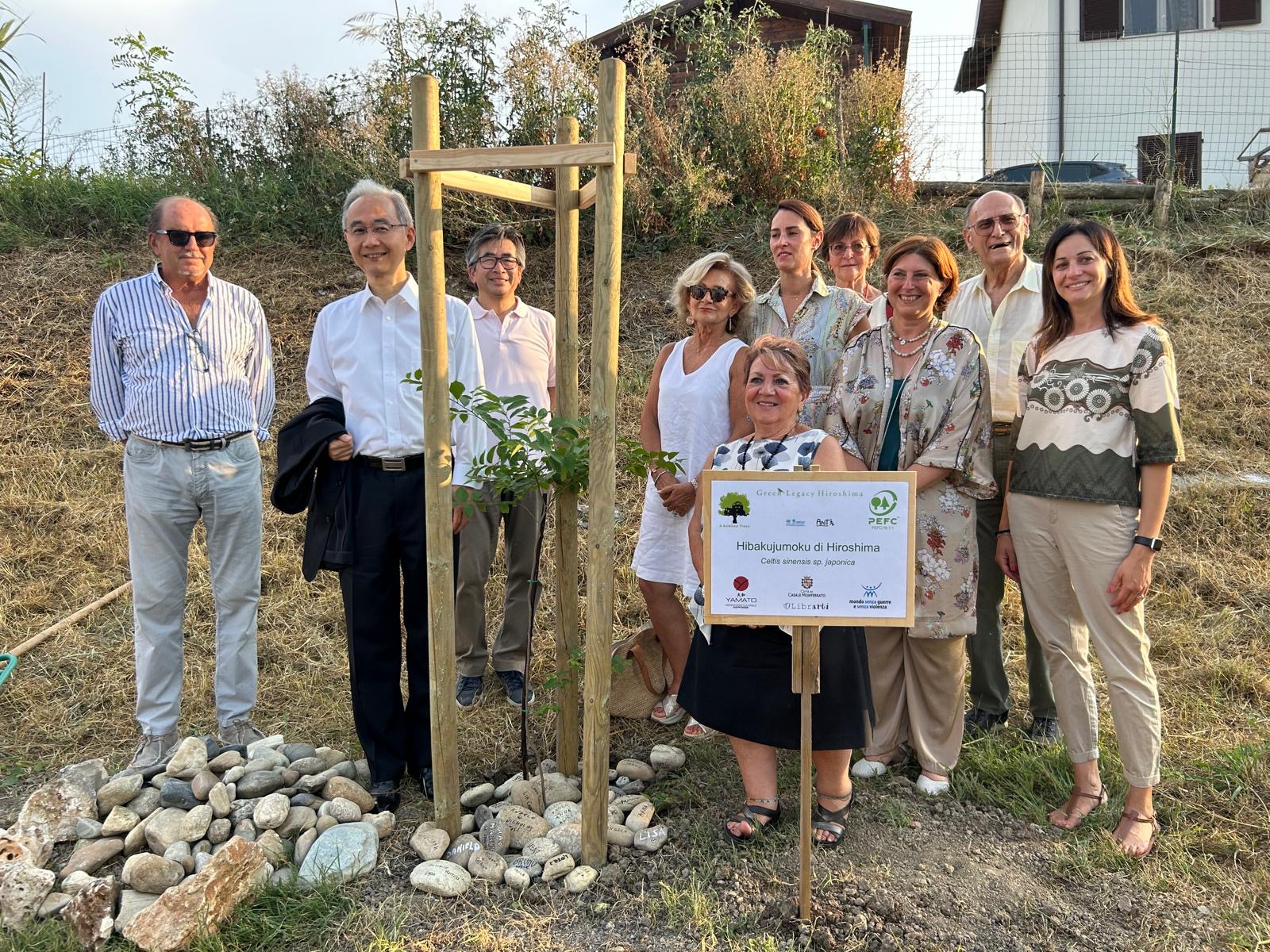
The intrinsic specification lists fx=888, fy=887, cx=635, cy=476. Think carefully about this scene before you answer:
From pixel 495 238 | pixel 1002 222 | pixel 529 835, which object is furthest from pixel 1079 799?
pixel 495 238

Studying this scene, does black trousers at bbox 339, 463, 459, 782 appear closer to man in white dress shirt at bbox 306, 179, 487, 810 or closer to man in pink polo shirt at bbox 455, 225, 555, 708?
man in white dress shirt at bbox 306, 179, 487, 810

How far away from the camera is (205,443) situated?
12.3 ft

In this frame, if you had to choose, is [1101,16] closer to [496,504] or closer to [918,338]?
[918,338]

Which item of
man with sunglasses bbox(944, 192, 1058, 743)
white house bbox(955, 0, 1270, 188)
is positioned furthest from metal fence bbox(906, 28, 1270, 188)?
man with sunglasses bbox(944, 192, 1058, 743)

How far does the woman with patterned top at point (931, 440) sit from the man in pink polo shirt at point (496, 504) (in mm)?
1618

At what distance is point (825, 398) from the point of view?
3.61 metres

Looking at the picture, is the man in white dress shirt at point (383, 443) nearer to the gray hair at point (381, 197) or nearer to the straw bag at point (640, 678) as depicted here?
the gray hair at point (381, 197)

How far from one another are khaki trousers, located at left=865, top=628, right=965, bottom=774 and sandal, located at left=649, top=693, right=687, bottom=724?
0.90 m

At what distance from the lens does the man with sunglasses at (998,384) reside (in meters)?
3.85

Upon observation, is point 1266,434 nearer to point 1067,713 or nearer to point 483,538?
point 1067,713

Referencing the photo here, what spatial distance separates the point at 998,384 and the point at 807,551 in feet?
5.71

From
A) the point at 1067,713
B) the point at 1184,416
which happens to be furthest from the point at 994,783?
the point at 1184,416

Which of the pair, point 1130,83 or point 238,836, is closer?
point 238,836

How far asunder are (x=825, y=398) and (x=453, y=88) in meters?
6.70
